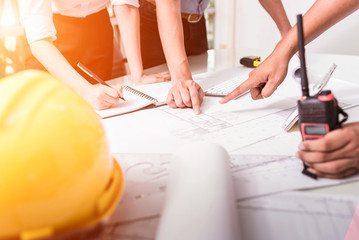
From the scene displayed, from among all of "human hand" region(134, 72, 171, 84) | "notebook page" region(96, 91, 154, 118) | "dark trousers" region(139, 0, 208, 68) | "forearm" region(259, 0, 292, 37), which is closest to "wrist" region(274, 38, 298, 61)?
"notebook page" region(96, 91, 154, 118)

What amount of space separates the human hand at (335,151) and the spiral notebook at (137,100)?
452mm

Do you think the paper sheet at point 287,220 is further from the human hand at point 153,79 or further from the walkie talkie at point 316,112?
the human hand at point 153,79

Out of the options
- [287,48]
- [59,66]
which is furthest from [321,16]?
[59,66]

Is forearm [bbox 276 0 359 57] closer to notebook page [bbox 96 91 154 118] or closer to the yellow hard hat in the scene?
notebook page [bbox 96 91 154 118]

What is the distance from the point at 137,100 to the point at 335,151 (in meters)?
0.53

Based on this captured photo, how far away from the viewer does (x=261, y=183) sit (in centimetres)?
42

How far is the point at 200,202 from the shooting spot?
32cm

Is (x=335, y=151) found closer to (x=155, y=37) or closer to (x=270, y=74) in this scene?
(x=270, y=74)

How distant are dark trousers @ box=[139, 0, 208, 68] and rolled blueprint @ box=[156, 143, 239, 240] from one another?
1101 mm

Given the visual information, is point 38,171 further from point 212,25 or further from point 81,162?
point 212,25

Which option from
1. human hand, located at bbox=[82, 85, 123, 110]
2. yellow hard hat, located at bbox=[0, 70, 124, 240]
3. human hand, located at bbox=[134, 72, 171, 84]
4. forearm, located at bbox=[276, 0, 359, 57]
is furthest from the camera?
human hand, located at bbox=[134, 72, 171, 84]

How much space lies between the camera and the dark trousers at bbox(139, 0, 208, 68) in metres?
1.36

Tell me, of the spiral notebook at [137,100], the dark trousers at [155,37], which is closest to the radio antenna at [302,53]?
the spiral notebook at [137,100]

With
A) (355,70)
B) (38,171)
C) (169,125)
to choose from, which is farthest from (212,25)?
(38,171)
